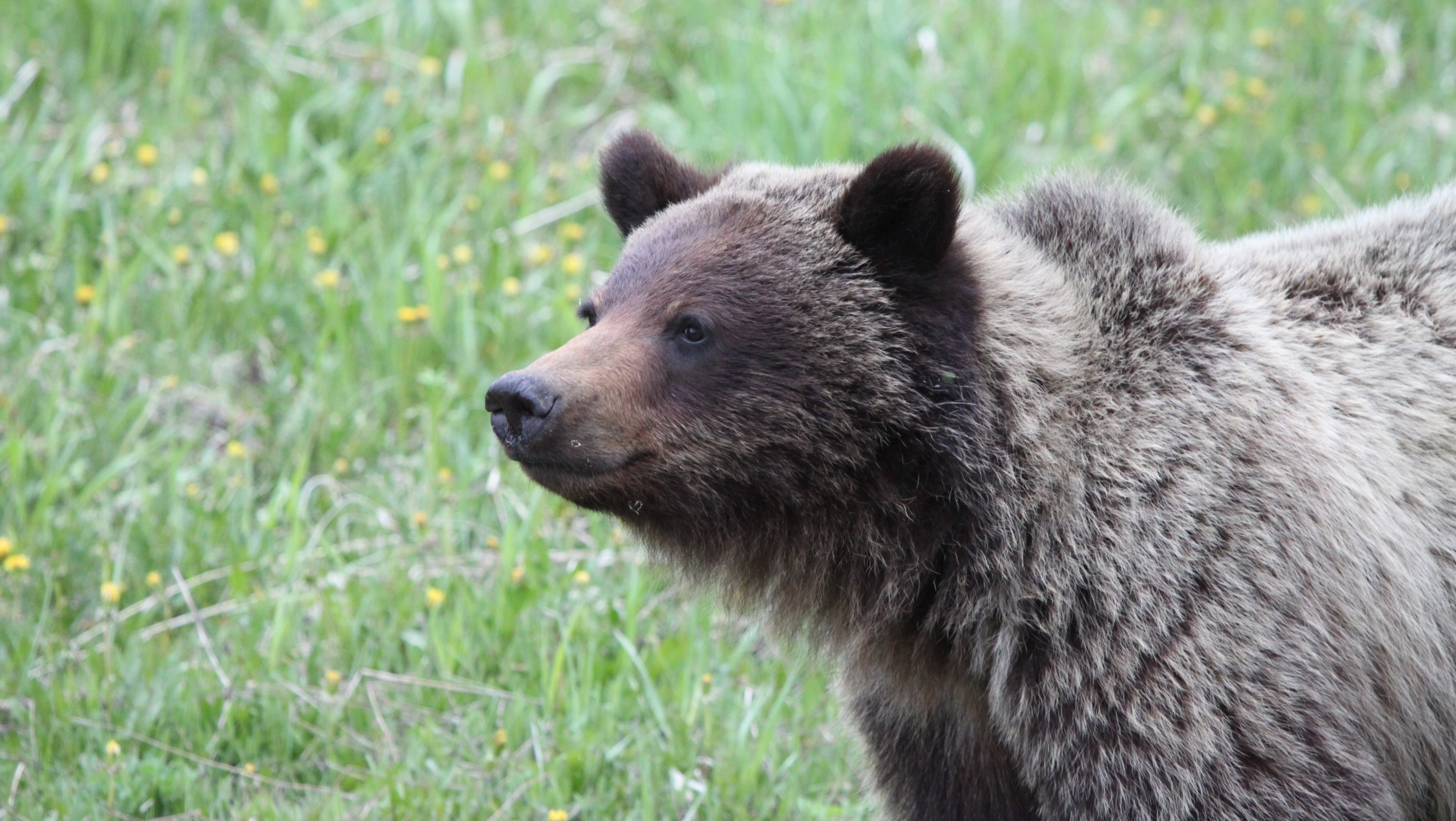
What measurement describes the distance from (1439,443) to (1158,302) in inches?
33.4

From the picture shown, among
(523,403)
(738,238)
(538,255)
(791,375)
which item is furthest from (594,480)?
(538,255)

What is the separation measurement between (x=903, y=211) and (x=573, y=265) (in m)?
3.77

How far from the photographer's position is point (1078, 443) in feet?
12.6

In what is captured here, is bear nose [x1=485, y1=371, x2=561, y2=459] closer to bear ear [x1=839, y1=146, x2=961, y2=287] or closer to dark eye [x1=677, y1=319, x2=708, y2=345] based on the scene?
dark eye [x1=677, y1=319, x2=708, y2=345]

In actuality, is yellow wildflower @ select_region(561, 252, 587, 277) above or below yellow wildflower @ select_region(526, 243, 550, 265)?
below

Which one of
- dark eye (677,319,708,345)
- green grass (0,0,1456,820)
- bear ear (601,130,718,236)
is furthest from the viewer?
green grass (0,0,1456,820)

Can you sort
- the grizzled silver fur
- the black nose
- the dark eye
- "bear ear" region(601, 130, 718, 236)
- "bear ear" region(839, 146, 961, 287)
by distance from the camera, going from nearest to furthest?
the grizzled silver fur, the black nose, "bear ear" region(839, 146, 961, 287), the dark eye, "bear ear" region(601, 130, 718, 236)

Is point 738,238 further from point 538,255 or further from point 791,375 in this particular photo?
point 538,255

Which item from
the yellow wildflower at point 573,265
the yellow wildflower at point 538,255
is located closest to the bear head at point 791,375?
the yellow wildflower at point 573,265

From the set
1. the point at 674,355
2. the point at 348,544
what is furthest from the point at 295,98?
the point at 674,355

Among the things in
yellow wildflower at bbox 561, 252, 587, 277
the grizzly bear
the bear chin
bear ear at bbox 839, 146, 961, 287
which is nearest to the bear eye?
the grizzly bear

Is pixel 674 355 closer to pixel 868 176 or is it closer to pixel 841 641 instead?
pixel 868 176

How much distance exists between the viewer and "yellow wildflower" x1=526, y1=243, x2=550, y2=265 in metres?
7.59

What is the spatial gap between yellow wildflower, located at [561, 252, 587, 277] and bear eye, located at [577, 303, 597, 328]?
10.3 ft
